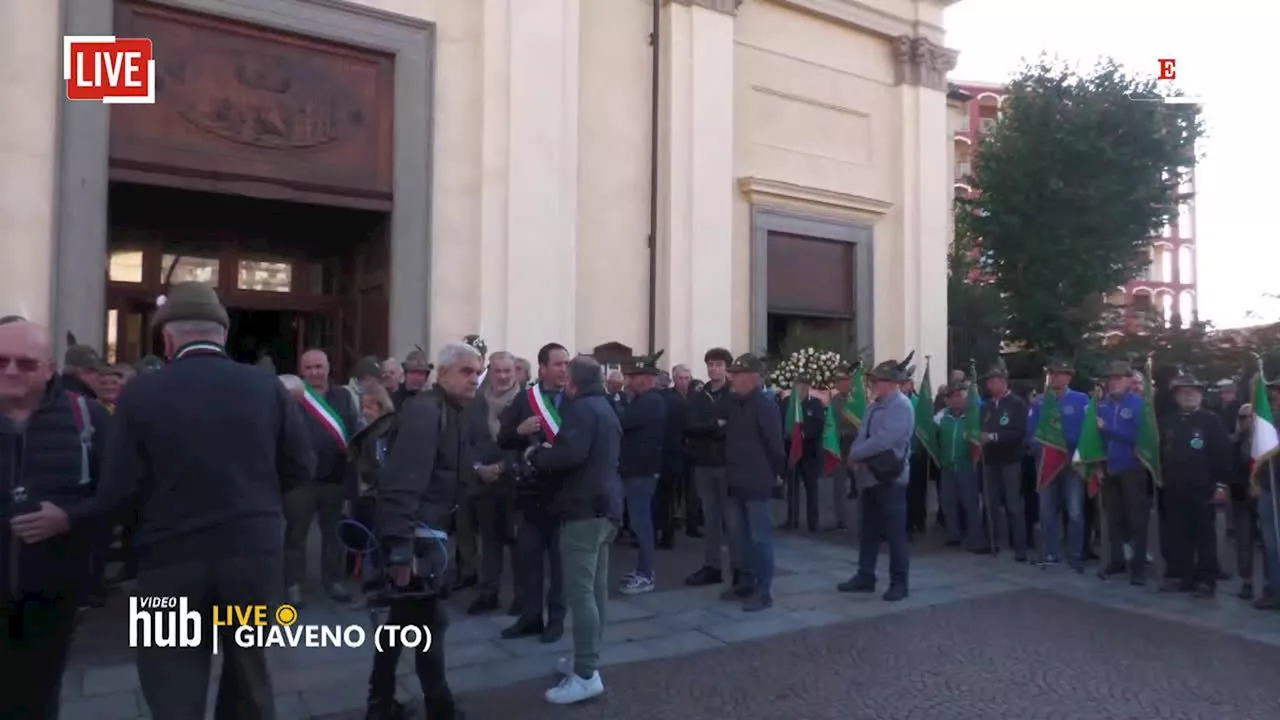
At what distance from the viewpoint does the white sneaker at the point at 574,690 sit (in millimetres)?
5062

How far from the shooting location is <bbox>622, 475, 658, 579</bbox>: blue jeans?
7699 millimetres

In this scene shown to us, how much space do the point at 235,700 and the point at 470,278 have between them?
900 centimetres

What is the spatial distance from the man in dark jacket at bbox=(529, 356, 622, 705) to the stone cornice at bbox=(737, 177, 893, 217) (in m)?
10.1

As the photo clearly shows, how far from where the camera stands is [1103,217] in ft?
68.4

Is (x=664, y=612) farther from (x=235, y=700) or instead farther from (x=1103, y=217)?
(x=1103, y=217)

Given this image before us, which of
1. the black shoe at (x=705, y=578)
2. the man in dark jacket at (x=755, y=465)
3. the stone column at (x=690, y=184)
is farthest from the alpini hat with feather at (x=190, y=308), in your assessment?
the stone column at (x=690, y=184)

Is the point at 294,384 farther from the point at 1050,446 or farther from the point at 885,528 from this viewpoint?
the point at 1050,446

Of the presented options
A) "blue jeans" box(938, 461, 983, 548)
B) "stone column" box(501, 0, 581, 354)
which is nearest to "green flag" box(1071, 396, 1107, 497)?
"blue jeans" box(938, 461, 983, 548)

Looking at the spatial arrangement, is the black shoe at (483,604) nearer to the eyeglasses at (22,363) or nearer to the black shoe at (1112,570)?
the eyeglasses at (22,363)

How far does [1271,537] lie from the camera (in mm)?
7594

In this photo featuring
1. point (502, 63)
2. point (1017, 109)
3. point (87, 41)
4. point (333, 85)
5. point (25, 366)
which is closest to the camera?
point (25, 366)

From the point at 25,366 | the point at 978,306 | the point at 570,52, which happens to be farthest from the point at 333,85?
the point at 978,306

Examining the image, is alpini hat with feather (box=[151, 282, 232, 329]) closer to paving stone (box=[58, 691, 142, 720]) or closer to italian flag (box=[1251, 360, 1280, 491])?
paving stone (box=[58, 691, 142, 720])

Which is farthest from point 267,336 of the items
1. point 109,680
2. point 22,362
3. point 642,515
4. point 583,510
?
point 22,362
